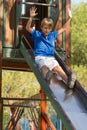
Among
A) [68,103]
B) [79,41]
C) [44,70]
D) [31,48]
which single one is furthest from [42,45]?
[79,41]

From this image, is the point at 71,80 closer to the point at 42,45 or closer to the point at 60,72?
the point at 60,72

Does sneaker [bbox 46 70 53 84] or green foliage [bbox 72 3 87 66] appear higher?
sneaker [bbox 46 70 53 84]

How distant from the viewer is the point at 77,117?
6719 millimetres

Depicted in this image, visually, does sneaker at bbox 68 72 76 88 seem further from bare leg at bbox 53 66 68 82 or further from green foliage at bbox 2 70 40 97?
green foliage at bbox 2 70 40 97

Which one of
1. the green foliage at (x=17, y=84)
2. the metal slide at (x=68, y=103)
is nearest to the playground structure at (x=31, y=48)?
the metal slide at (x=68, y=103)

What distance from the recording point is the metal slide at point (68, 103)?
6.47 m

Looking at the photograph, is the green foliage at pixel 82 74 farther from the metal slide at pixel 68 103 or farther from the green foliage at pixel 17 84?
the metal slide at pixel 68 103

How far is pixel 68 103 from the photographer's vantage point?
7.22 metres

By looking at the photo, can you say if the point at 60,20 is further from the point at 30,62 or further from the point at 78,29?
the point at 78,29

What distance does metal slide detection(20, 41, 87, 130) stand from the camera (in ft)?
21.2

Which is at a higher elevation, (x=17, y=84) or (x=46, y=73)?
(x=46, y=73)

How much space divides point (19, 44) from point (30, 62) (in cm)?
105

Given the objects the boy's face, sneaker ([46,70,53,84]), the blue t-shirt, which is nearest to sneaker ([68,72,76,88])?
sneaker ([46,70,53,84])

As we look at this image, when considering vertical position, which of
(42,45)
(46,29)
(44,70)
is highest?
(46,29)
